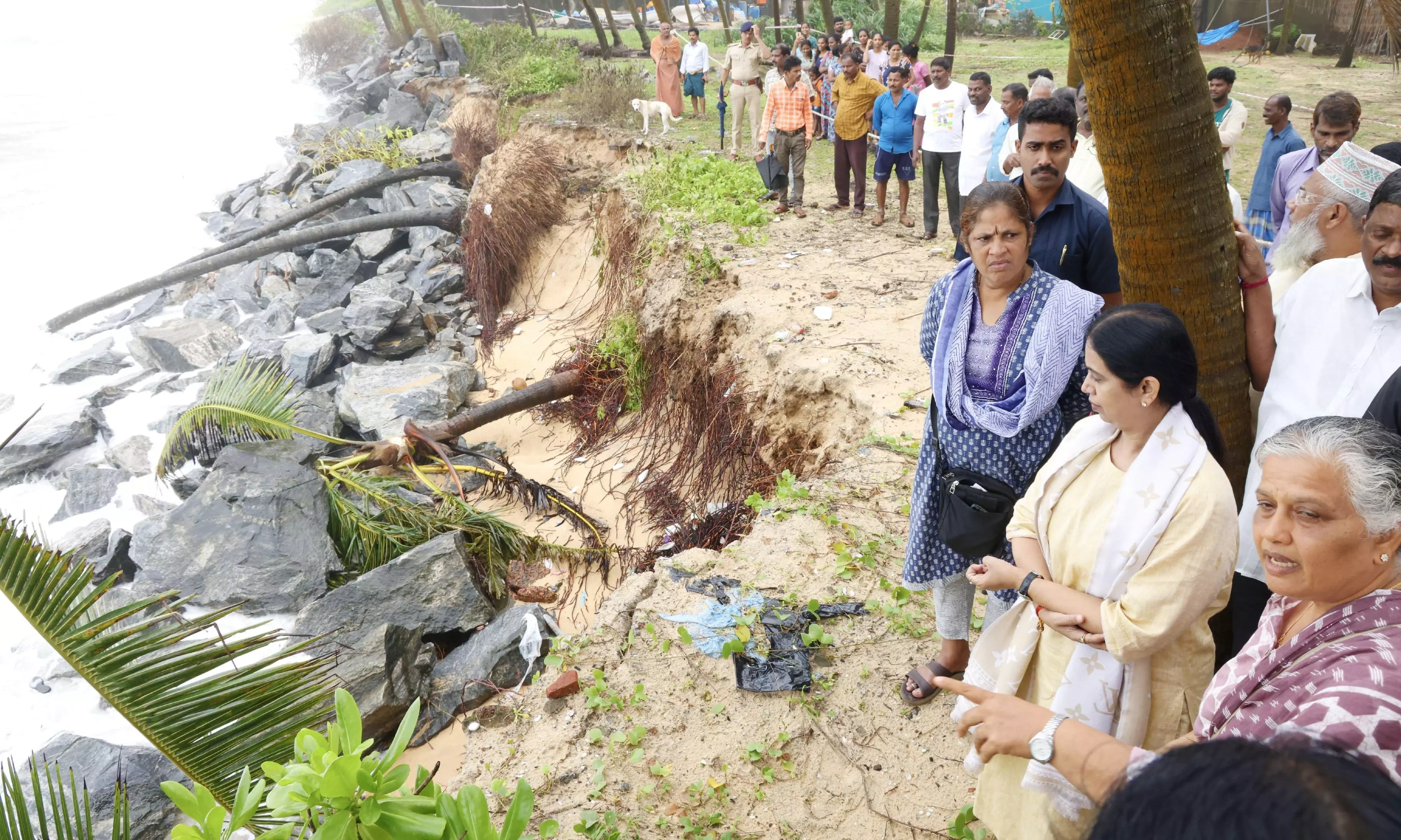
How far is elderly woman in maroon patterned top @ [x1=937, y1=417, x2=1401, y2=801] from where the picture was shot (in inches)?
44.8

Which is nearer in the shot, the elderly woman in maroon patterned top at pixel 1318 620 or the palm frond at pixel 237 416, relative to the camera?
the elderly woman in maroon patterned top at pixel 1318 620

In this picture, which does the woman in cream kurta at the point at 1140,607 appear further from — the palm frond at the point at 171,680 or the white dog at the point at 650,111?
the white dog at the point at 650,111

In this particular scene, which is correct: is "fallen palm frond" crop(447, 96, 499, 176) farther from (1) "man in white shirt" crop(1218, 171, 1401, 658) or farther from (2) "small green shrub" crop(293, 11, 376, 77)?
(2) "small green shrub" crop(293, 11, 376, 77)

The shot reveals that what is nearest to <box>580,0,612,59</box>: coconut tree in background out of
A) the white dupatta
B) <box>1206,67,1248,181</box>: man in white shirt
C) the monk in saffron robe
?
the monk in saffron robe

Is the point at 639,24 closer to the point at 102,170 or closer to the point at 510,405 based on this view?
the point at 510,405

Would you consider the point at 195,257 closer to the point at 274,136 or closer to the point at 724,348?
the point at 724,348

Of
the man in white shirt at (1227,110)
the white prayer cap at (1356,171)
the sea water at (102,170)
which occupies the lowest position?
the sea water at (102,170)

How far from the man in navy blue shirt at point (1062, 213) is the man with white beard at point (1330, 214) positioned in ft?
1.64

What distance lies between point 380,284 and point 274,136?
1765 centimetres

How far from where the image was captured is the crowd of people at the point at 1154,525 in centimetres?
113

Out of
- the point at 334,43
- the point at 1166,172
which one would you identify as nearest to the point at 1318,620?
the point at 1166,172

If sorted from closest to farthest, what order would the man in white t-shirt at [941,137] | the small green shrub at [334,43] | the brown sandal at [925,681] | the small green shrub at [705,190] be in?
the brown sandal at [925,681]
the man in white t-shirt at [941,137]
the small green shrub at [705,190]
the small green shrub at [334,43]

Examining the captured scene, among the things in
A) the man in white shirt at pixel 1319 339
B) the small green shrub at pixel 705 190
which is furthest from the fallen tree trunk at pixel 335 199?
the man in white shirt at pixel 1319 339

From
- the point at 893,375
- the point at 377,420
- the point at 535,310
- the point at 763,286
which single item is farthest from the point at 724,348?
the point at 535,310
